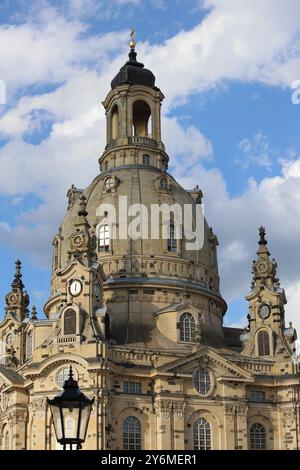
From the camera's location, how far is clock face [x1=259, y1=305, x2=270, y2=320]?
81338 millimetres

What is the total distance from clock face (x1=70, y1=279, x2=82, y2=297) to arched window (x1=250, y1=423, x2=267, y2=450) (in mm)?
18610

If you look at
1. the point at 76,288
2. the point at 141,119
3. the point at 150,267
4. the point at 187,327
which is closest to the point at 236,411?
the point at 187,327

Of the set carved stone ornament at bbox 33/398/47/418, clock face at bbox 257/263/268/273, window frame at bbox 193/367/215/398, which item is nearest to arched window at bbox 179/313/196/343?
window frame at bbox 193/367/215/398

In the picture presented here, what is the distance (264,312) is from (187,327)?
28.1 ft

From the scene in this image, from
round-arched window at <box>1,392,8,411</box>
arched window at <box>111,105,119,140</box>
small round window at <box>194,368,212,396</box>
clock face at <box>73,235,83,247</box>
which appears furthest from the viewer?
arched window at <box>111,105,119,140</box>

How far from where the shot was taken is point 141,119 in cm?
9506

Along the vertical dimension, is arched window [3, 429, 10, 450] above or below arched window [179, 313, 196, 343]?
below

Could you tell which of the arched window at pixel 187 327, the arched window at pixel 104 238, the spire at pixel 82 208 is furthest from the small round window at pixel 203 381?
the spire at pixel 82 208

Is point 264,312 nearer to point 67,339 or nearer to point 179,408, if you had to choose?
point 179,408

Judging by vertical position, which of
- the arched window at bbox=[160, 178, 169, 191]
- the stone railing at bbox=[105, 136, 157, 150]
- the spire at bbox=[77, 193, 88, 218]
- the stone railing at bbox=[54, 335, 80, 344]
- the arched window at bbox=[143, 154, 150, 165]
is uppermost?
the stone railing at bbox=[105, 136, 157, 150]

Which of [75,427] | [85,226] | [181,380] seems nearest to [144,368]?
[181,380]

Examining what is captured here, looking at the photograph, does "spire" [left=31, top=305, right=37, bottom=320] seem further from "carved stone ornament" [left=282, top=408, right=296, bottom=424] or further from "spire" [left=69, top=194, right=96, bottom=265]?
"carved stone ornament" [left=282, top=408, right=296, bottom=424]

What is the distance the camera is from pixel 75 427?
24438 millimetres

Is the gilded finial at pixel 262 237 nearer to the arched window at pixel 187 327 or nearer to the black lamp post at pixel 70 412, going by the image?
the arched window at pixel 187 327
